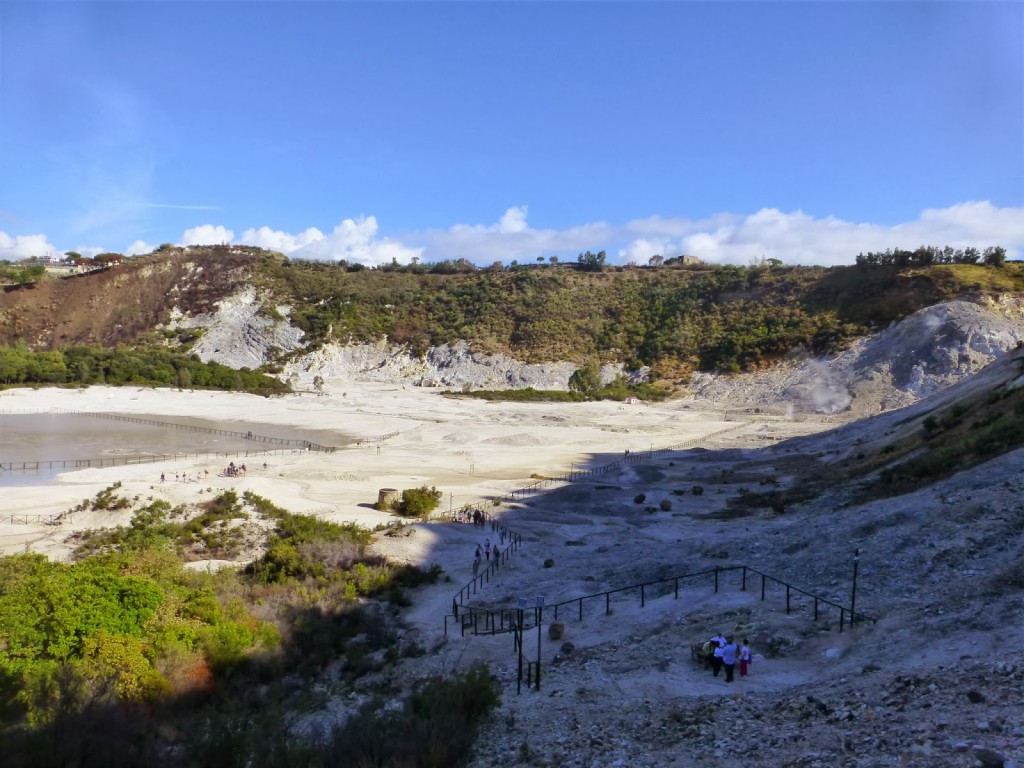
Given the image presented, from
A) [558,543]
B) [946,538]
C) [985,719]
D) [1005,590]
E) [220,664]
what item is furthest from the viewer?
[558,543]

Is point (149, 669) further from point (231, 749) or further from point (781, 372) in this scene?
point (781, 372)

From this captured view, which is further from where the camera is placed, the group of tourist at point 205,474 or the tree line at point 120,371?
the tree line at point 120,371

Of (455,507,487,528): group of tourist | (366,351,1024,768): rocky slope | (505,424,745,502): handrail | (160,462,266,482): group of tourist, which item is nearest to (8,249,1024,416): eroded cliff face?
(505,424,745,502): handrail

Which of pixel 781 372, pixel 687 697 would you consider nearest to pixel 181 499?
pixel 687 697

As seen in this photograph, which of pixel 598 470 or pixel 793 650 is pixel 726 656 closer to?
pixel 793 650

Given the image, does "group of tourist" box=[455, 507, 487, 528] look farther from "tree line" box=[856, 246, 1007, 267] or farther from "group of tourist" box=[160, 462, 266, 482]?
"tree line" box=[856, 246, 1007, 267]

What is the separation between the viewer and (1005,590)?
35.2 ft

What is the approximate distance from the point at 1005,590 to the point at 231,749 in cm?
1135

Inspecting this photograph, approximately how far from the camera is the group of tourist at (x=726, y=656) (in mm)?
9977

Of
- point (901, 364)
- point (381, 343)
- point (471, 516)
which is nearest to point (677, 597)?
point (471, 516)

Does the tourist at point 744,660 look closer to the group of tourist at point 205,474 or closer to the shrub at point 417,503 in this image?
the shrub at point 417,503

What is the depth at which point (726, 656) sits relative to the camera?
9969mm

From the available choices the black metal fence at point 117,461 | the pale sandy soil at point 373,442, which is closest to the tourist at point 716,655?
the pale sandy soil at point 373,442

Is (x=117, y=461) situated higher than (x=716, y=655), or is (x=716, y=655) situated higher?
(x=716, y=655)
